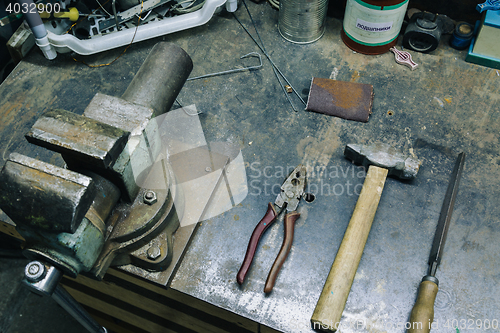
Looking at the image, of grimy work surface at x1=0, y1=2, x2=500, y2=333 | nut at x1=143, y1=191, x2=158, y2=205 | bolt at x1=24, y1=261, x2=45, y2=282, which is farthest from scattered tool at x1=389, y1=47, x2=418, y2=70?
bolt at x1=24, y1=261, x2=45, y2=282

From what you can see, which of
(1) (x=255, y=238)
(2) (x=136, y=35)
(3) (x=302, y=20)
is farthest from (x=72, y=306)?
(3) (x=302, y=20)

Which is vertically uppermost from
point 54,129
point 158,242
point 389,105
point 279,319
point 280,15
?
point 54,129

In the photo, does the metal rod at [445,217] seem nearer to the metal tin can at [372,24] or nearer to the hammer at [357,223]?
the hammer at [357,223]

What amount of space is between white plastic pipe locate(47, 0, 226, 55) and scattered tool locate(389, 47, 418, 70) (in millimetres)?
694

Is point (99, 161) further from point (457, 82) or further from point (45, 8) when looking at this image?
point (457, 82)

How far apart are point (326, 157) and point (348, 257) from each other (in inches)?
14.2

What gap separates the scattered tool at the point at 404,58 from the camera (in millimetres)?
1543

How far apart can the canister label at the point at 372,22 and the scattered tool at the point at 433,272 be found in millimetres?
516

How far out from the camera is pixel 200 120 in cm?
145

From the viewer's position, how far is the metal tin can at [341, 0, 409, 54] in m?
1.42

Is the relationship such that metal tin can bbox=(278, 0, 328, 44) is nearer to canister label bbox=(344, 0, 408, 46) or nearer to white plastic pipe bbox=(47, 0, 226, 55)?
canister label bbox=(344, 0, 408, 46)

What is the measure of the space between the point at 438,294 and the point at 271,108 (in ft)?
2.59

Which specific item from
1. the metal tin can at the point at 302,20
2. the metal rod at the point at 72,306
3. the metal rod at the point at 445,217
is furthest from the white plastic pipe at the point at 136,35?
the metal rod at the point at 445,217

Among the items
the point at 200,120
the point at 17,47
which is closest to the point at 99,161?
the point at 200,120
